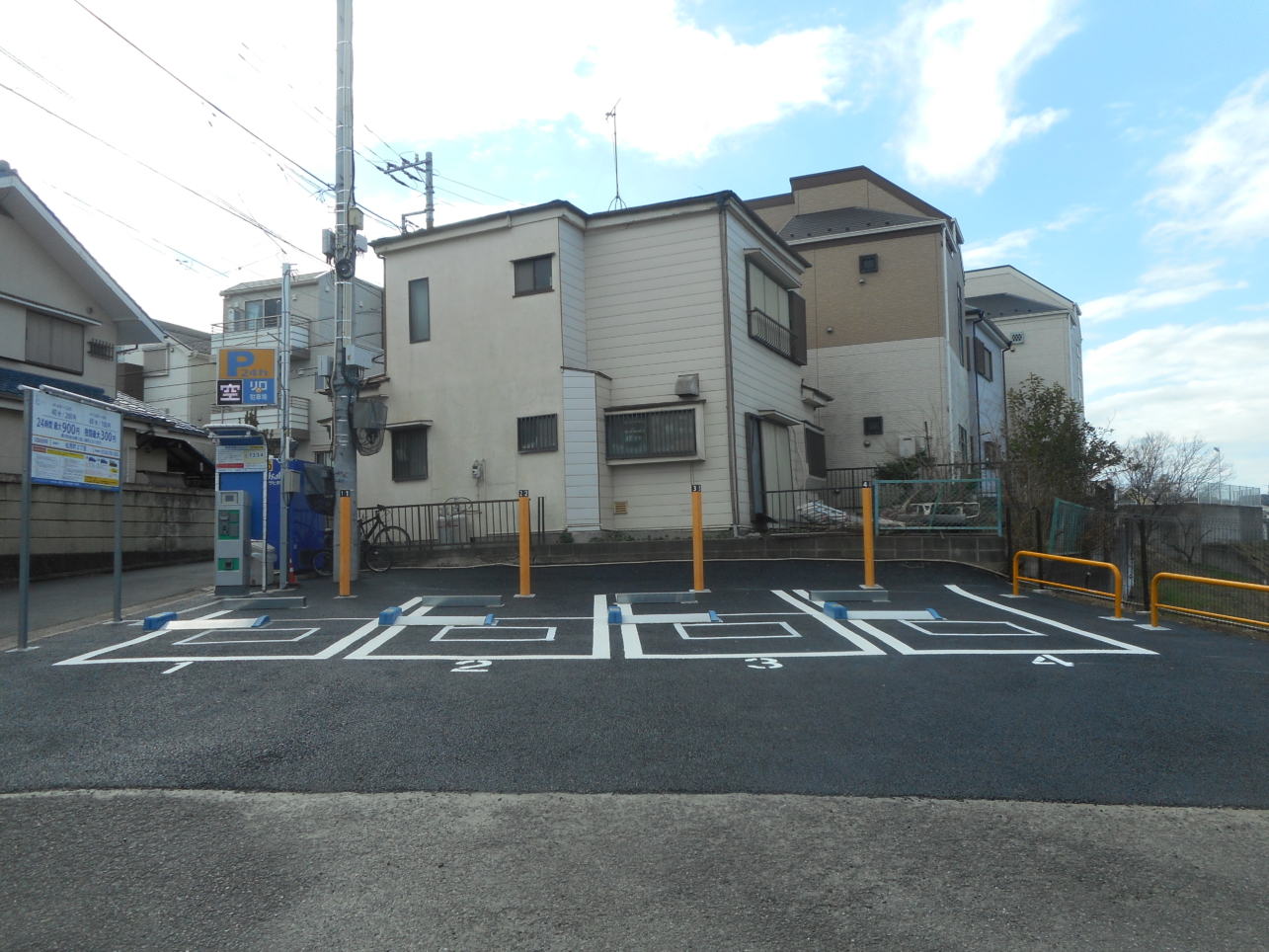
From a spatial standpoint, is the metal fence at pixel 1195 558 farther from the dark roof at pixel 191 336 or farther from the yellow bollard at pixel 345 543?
the dark roof at pixel 191 336

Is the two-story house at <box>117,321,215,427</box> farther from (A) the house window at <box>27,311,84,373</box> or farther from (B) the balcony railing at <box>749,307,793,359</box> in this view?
(B) the balcony railing at <box>749,307,793,359</box>

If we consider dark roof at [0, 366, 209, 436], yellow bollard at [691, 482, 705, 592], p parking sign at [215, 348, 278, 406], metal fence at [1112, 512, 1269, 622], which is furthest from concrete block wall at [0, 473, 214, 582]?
metal fence at [1112, 512, 1269, 622]

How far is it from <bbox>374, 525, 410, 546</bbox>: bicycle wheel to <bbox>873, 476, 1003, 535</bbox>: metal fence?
331 inches

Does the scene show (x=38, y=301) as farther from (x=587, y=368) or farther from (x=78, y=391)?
(x=587, y=368)

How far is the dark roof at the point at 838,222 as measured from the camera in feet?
77.7

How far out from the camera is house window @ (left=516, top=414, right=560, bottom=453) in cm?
1612

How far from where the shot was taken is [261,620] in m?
8.92

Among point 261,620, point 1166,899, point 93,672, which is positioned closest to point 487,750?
point 1166,899

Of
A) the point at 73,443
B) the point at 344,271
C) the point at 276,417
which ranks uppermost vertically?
the point at 344,271

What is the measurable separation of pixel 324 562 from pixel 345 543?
9.76 feet

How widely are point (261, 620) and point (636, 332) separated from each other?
32.1ft

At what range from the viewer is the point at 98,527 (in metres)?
16.5

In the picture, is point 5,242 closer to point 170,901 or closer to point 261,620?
point 261,620

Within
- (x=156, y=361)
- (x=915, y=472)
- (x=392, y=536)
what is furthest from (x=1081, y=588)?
(x=156, y=361)
